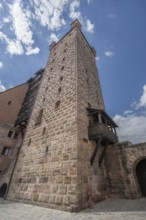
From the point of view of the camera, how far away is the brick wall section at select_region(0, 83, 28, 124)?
49.3 ft

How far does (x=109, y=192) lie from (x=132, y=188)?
1.43 m

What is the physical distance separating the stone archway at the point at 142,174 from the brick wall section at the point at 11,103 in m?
13.9

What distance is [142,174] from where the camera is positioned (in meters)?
8.20

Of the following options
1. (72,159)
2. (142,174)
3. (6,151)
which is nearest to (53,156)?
(72,159)

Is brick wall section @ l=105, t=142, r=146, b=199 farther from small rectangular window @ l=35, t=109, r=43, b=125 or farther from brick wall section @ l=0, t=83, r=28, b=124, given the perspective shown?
brick wall section @ l=0, t=83, r=28, b=124

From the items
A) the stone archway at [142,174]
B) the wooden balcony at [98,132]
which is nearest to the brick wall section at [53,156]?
the wooden balcony at [98,132]

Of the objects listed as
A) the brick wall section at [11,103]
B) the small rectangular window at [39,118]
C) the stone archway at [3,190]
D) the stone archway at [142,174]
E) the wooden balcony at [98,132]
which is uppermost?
the brick wall section at [11,103]

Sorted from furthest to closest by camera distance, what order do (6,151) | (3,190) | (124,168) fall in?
(6,151) < (3,190) < (124,168)

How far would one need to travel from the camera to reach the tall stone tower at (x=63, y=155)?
234 inches

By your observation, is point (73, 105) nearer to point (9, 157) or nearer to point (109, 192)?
point (109, 192)

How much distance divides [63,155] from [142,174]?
5.43m

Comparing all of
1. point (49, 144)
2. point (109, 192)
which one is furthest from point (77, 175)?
point (109, 192)

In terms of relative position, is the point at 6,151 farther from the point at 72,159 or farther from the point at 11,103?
the point at 72,159

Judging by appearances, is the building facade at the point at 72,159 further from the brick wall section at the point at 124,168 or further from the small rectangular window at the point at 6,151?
the small rectangular window at the point at 6,151
